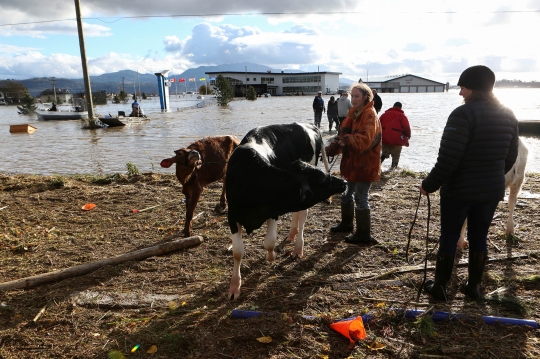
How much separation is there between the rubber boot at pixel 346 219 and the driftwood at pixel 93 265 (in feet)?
6.95

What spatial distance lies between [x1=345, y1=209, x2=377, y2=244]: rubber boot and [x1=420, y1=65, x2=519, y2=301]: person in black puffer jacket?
165cm

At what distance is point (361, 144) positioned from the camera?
481cm

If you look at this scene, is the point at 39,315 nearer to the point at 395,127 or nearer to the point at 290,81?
the point at 395,127

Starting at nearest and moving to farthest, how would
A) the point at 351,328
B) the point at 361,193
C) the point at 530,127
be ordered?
the point at 351,328, the point at 361,193, the point at 530,127

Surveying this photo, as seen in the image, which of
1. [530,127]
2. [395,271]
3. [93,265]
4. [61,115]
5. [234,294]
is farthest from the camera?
[61,115]

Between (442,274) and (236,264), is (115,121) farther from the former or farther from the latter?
(442,274)

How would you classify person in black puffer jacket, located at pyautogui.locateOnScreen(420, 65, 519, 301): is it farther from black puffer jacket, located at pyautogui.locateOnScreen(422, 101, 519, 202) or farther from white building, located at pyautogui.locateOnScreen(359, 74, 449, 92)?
white building, located at pyautogui.locateOnScreen(359, 74, 449, 92)

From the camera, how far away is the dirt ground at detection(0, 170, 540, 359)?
3338 mm

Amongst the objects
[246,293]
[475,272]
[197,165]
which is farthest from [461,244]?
[197,165]

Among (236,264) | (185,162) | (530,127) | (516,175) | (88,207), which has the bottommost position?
(88,207)

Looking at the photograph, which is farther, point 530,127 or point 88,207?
point 530,127

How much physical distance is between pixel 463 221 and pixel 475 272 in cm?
60

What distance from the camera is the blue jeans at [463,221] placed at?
144 inches

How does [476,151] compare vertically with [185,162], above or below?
above
